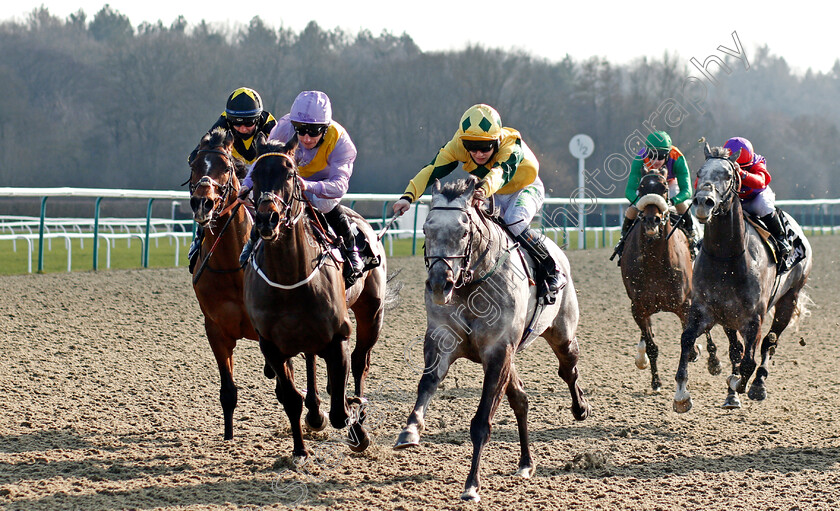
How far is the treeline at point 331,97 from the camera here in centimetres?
3684

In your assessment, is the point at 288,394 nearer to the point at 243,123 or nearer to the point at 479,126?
the point at 479,126

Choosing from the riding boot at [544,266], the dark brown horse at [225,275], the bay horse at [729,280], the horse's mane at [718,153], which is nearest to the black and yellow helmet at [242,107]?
the dark brown horse at [225,275]

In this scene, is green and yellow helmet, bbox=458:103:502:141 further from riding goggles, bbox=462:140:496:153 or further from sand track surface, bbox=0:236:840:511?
sand track surface, bbox=0:236:840:511

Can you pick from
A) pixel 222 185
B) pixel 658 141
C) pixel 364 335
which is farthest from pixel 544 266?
pixel 658 141

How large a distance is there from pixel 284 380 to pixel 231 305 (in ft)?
2.47

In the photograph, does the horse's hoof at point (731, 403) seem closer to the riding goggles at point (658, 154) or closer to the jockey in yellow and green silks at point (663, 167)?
the jockey in yellow and green silks at point (663, 167)

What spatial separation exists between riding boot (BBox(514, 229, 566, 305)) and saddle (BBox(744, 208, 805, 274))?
2363mm

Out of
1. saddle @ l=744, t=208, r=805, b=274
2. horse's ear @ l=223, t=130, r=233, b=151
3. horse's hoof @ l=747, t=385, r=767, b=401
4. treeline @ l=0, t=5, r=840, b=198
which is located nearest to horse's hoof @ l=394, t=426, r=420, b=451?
horse's ear @ l=223, t=130, r=233, b=151

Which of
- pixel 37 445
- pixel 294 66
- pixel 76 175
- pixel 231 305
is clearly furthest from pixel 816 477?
pixel 294 66

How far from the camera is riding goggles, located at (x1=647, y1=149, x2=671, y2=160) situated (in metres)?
7.05

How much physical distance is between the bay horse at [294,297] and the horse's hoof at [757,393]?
287 centimetres

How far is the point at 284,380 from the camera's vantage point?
14.0 ft

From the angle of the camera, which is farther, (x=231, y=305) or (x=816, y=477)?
(x=231, y=305)

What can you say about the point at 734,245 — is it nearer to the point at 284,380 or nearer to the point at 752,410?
the point at 752,410
